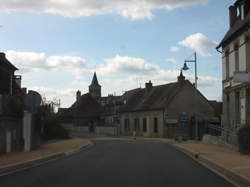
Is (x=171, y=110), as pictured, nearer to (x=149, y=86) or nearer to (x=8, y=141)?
(x=149, y=86)

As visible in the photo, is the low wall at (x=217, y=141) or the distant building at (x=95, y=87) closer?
the low wall at (x=217, y=141)

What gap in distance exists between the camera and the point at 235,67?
96.4 ft

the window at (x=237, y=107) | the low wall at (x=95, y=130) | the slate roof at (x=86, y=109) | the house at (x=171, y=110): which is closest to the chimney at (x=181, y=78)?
the house at (x=171, y=110)

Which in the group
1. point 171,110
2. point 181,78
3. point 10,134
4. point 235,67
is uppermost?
point 181,78

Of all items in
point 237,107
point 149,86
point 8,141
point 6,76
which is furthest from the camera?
point 149,86

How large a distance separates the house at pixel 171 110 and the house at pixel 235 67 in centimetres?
2437

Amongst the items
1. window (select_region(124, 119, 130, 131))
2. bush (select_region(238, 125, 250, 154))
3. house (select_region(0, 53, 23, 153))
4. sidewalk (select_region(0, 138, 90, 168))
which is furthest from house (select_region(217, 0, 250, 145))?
window (select_region(124, 119, 130, 131))

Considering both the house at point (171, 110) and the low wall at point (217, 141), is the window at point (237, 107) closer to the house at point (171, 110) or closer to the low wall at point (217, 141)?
the low wall at point (217, 141)

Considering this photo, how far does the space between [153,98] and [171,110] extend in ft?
24.5

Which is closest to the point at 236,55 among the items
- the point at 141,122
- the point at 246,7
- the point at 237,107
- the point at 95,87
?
the point at 246,7

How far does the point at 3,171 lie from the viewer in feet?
47.3

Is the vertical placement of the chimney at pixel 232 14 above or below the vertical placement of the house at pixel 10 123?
above

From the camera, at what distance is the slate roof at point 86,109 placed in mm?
97069

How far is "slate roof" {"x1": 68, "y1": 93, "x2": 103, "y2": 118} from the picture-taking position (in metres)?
97.1
